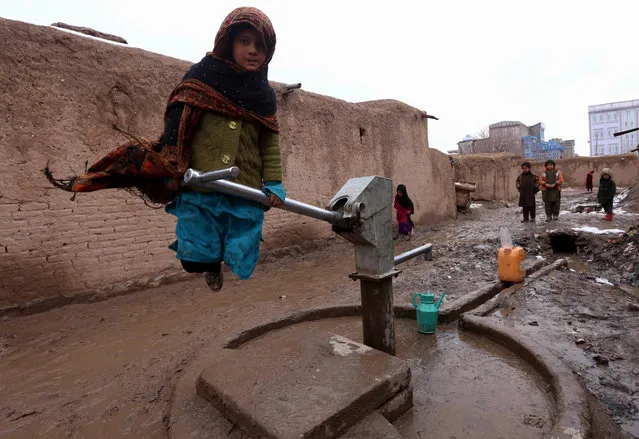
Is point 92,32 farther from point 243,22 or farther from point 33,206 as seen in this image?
point 243,22

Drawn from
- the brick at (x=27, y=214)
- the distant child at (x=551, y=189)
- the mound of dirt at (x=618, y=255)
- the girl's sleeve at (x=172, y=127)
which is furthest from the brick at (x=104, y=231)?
the distant child at (x=551, y=189)

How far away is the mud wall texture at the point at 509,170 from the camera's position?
17672 millimetres

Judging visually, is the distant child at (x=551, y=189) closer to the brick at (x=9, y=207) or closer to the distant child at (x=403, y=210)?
the distant child at (x=403, y=210)

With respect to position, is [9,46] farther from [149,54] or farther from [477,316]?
[477,316]

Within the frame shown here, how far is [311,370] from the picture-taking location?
1956mm

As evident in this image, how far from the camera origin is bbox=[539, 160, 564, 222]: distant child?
843 cm

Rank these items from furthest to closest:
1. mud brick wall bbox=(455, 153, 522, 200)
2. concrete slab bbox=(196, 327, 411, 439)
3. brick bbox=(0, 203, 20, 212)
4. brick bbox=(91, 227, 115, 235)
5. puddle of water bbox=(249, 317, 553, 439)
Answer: mud brick wall bbox=(455, 153, 522, 200) < brick bbox=(91, 227, 115, 235) < brick bbox=(0, 203, 20, 212) < puddle of water bbox=(249, 317, 553, 439) < concrete slab bbox=(196, 327, 411, 439)

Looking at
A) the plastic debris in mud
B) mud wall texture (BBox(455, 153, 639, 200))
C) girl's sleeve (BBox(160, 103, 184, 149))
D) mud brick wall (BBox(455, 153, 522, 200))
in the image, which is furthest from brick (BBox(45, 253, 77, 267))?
mud brick wall (BBox(455, 153, 522, 200))

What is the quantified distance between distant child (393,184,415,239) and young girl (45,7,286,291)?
22.2ft

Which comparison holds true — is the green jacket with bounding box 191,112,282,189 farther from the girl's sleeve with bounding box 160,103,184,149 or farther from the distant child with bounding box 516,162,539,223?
the distant child with bounding box 516,162,539,223

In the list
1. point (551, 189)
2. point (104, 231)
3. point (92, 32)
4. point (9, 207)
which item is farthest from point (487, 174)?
point (9, 207)

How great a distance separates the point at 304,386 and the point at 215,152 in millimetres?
1203

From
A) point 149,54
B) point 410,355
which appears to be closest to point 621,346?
point 410,355

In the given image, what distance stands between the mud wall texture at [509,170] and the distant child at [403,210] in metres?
9.62
